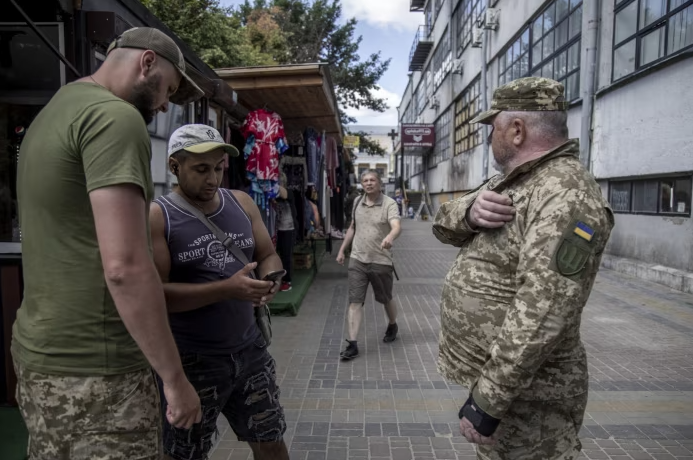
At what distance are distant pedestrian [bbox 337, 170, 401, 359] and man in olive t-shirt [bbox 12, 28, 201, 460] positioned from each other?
368 cm

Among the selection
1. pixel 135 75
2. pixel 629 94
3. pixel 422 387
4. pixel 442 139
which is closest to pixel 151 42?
pixel 135 75

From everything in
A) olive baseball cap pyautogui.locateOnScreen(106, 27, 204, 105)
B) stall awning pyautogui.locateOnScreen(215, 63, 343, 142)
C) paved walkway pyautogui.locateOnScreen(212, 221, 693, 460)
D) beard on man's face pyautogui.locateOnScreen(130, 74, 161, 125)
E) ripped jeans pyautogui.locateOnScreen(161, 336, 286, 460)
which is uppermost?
stall awning pyautogui.locateOnScreen(215, 63, 343, 142)

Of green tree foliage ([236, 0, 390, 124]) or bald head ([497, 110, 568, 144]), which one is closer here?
bald head ([497, 110, 568, 144])

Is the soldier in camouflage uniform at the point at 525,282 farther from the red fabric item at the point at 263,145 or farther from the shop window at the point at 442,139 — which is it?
the shop window at the point at 442,139

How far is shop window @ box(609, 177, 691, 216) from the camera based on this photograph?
8.71 m

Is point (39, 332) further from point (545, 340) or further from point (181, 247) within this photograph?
point (545, 340)

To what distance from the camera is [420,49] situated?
117 ft

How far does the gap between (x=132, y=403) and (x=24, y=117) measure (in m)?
2.47

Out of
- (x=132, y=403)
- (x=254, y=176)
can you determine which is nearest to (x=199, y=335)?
(x=132, y=403)

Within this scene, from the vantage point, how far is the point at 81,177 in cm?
140

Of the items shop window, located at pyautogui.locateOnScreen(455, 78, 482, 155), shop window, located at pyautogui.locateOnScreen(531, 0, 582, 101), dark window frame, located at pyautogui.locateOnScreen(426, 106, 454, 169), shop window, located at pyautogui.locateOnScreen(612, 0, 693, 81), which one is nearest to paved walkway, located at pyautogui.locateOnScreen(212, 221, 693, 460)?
shop window, located at pyautogui.locateOnScreen(612, 0, 693, 81)

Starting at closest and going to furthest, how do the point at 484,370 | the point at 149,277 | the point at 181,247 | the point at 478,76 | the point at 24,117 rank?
1. the point at 149,277
2. the point at 484,370
3. the point at 181,247
4. the point at 24,117
5. the point at 478,76

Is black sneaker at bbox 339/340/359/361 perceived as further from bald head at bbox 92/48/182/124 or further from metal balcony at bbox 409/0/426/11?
metal balcony at bbox 409/0/426/11

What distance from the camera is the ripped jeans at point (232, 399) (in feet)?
7.29
